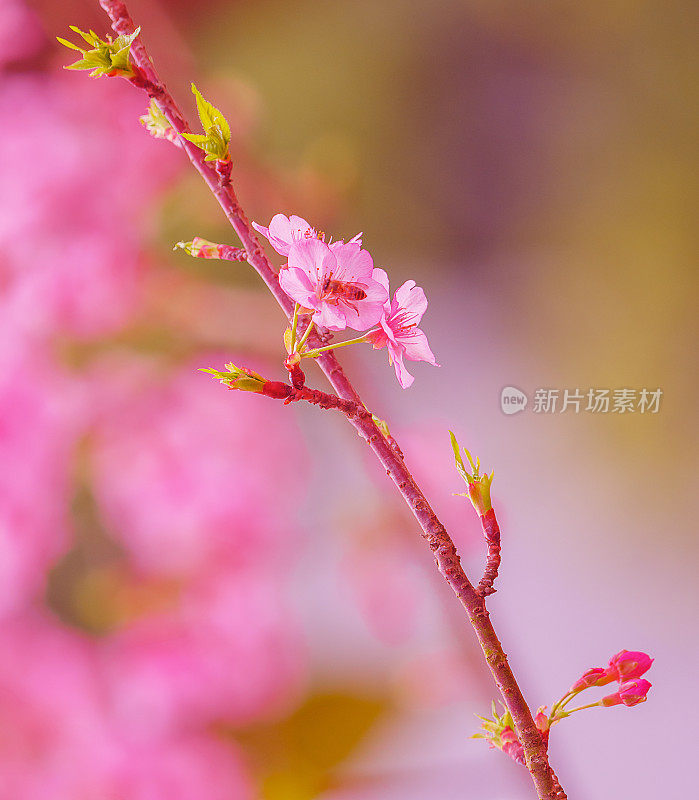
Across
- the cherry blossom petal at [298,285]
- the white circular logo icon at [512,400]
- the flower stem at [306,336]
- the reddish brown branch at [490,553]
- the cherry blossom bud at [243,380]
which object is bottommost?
the reddish brown branch at [490,553]

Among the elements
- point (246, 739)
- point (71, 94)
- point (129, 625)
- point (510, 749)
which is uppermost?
point (71, 94)

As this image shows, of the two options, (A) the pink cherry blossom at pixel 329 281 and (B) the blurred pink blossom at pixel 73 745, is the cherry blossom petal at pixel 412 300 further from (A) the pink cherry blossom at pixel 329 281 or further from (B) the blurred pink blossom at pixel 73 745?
(B) the blurred pink blossom at pixel 73 745

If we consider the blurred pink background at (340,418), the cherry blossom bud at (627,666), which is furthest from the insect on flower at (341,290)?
the blurred pink background at (340,418)

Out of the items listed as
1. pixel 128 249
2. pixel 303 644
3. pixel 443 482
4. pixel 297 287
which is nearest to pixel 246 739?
pixel 303 644

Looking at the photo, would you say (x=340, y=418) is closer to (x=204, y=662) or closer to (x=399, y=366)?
(x=204, y=662)

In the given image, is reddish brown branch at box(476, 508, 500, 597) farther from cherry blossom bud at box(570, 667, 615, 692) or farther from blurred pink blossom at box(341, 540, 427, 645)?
blurred pink blossom at box(341, 540, 427, 645)

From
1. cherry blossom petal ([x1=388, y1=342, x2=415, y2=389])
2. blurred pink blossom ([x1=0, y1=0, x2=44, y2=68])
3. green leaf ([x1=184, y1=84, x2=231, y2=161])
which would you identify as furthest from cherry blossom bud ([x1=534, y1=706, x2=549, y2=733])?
blurred pink blossom ([x1=0, y1=0, x2=44, y2=68])

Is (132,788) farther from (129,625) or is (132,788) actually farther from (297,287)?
(297,287)
